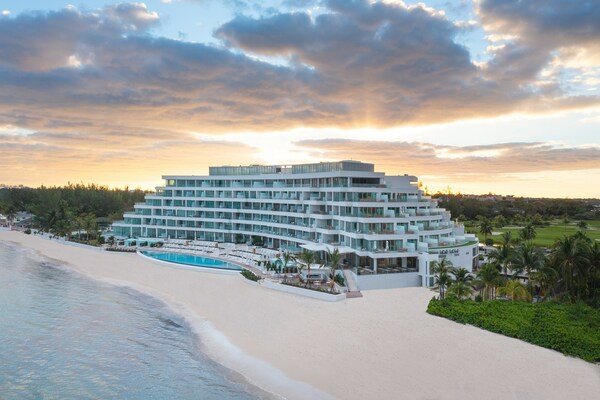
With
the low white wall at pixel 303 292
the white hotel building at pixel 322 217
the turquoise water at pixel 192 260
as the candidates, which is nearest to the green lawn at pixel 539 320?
the low white wall at pixel 303 292

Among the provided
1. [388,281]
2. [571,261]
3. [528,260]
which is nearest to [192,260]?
[388,281]

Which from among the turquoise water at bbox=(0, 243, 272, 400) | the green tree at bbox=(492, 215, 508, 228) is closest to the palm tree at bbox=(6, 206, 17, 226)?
the turquoise water at bbox=(0, 243, 272, 400)

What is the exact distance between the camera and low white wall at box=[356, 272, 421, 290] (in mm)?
49531

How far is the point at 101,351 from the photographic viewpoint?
32.8 metres

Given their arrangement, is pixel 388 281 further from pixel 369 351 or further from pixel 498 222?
pixel 498 222

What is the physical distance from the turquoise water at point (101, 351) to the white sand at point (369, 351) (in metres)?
1.94

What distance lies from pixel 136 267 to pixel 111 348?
32.5 meters

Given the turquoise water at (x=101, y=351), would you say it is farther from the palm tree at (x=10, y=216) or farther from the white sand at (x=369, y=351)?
the palm tree at (x=10, y=216)

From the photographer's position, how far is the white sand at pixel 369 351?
2614cm

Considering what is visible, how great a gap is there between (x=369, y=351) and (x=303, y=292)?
16.3 meters

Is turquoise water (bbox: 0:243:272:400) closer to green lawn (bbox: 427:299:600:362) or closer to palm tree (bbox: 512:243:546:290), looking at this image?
green lawn (bbox: 427:299:600:362)

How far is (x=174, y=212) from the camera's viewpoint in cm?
9038

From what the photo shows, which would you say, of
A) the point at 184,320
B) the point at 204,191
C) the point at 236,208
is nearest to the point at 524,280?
the point at 184,320

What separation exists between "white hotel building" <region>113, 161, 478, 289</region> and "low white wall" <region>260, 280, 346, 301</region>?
18.6 feet
